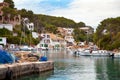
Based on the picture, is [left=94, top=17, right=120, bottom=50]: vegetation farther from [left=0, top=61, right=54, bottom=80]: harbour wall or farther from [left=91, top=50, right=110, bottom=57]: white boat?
[left=0, top=61, right=54, bottom=80]: harbour wall

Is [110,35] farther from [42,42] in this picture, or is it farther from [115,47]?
[42,42]

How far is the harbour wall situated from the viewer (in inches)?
1407

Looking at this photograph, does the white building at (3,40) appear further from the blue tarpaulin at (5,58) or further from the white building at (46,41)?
the blue tarpaulin at (5,58)

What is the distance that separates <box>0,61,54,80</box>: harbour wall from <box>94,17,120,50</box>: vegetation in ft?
179

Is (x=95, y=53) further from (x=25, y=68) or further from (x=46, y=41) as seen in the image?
(x=46, y=41)

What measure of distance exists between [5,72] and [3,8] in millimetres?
88403

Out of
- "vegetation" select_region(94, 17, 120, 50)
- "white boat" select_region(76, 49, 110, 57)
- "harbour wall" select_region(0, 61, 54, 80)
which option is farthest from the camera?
"vegetation" select_region(94, 17, 120, 50)

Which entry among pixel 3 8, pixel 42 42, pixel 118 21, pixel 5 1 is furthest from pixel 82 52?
pixel 42 42

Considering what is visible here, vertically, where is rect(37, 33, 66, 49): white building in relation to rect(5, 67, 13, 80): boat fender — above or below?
above

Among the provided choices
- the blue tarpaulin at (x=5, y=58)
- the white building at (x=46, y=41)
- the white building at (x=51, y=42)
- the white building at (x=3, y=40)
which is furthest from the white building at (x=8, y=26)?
the blue tarpaulin at (x=5, y=58)

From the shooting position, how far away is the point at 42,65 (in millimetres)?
47156

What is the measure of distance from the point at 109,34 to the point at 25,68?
223 ft

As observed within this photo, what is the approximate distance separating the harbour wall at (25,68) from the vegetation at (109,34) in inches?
2152

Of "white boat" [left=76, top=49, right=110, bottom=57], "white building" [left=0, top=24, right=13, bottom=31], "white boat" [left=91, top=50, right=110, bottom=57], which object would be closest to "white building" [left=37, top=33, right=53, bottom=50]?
"white building" [left=0, top=24, right=13, bottom=31]
